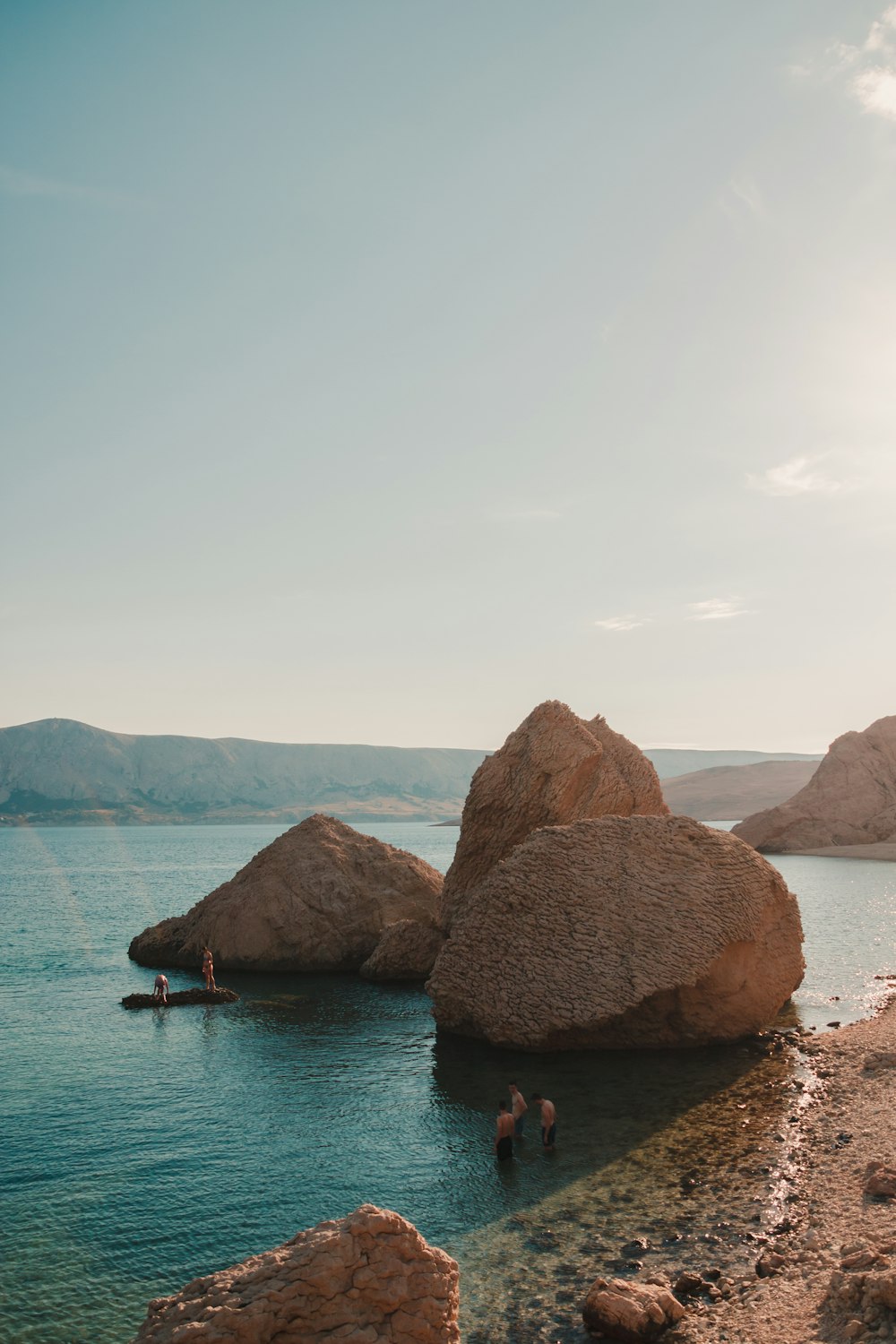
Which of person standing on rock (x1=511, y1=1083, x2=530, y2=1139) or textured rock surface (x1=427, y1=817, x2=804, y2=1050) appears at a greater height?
textured rock surface (x1=427, y1=817, x2=804, y2=1050)

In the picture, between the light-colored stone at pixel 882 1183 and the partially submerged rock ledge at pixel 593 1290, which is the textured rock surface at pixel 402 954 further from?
the light-colored stone at pixel 882 1183

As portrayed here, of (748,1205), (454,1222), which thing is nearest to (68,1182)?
(454,1222)

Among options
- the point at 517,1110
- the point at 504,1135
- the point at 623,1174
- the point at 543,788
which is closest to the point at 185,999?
the point at 543,788

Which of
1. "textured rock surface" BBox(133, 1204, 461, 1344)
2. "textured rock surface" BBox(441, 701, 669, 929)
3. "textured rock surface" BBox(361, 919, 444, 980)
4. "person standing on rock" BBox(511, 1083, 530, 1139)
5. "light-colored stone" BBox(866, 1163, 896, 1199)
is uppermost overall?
"textured rock surface" BBox(441, 701, 669, 929)

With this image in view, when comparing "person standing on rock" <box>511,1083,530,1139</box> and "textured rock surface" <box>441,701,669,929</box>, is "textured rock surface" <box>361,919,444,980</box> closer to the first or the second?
"textured rock surface" <box>441,701,669,929</box>

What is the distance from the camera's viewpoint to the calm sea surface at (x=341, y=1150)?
1316cm

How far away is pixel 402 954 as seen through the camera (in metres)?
35.6

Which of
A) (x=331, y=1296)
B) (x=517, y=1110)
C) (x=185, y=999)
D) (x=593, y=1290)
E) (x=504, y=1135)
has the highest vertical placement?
(x=331, y=1296)

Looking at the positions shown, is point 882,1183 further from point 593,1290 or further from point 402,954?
point 402,954

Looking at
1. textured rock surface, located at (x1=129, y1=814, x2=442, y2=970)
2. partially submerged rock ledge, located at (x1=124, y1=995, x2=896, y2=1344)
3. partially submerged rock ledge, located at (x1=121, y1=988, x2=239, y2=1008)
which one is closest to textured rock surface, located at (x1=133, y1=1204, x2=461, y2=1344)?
partially submerged rock ledge, located at (x1=124, y1=995, x2=896, y2=1344)

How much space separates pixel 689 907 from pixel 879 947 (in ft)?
77.9

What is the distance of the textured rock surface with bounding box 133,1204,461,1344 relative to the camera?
30.0 ft

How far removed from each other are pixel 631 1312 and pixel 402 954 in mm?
25065

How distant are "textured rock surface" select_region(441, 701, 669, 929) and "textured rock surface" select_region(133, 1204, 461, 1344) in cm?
2070
